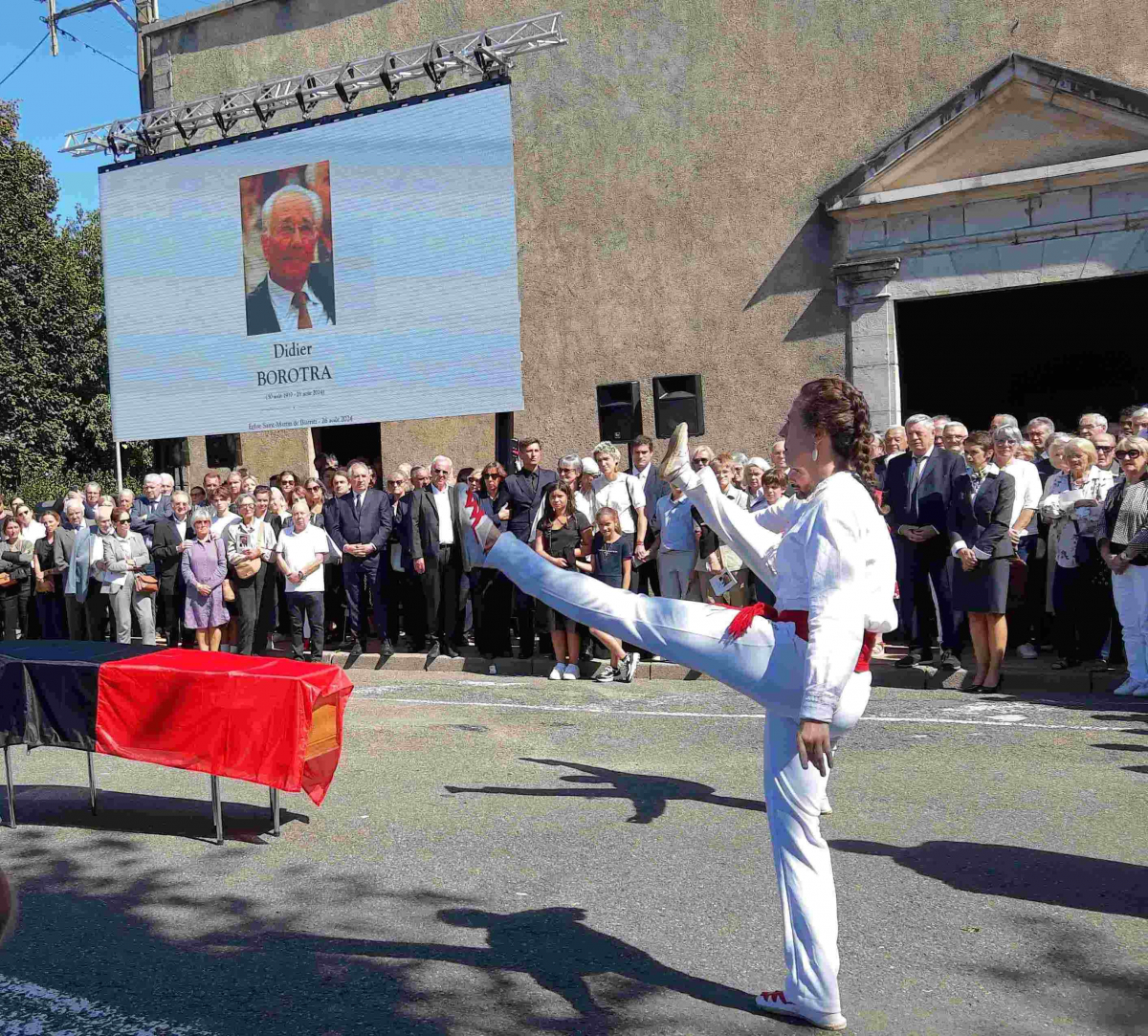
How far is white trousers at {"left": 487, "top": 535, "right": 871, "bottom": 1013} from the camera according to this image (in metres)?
3.81

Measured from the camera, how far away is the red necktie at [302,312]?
17.0m

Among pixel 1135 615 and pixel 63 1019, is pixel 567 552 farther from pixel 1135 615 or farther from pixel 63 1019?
pixel 63 1019

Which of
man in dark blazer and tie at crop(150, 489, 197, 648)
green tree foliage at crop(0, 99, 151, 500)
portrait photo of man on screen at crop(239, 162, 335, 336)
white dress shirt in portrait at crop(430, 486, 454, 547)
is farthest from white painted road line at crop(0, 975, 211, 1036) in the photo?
green tree foliage at crop(0, 99, 151, 500)

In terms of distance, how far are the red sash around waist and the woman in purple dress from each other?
30.6 feet

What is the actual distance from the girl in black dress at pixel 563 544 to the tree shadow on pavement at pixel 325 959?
19.7ft

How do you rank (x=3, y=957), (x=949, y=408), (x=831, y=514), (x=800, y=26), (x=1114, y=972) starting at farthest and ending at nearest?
(x=949, y=408) → (x=800, y=26) → (x=3, y=957) → (x=1114, y=972) → (x=831, y=514)

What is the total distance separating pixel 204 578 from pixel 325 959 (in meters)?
8.37

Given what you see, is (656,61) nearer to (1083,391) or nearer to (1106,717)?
(1083,391)

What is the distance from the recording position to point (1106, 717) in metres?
8.45

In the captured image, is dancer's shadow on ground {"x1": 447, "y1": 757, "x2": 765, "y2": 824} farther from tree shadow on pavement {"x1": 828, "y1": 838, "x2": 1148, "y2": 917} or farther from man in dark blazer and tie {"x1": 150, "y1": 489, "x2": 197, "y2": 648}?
man in dark blazer and tie {"x1": 150, "y1": 489, "x2": 197, "y2": 648}

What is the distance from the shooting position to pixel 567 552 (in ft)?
38.1

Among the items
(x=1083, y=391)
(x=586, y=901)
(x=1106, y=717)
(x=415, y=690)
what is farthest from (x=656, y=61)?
(x=586, y=901)

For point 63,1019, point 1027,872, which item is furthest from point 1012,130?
point 63,1019

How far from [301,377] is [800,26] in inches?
335
